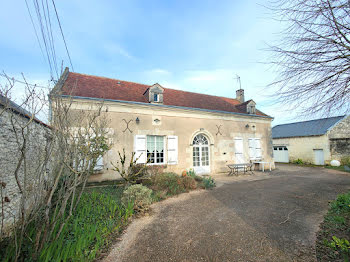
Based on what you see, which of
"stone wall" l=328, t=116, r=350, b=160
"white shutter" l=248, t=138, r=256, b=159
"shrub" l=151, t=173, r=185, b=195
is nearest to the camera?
"shrub" l=151, t=173, r=185, b=195

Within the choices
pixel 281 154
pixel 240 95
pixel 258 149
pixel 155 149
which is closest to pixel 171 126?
pixel 155 149

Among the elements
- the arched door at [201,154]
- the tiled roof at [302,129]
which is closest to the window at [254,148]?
the arched door at [201,154]

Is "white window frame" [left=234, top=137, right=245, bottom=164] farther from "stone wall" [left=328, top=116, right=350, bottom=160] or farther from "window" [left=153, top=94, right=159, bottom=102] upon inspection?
"stone wall" [left=328, top=116, right=350, bottom=160]

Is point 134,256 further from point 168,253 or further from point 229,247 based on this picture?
point 229,247

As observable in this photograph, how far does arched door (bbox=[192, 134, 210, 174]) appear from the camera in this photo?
939 centimetres

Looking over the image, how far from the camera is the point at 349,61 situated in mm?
2541

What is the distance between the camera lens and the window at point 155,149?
8303 mm

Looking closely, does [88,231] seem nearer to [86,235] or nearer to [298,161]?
[86,235]

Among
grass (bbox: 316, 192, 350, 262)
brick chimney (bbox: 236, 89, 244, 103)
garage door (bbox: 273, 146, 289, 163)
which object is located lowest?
grass (bbox: 316, 192, 350, 262)

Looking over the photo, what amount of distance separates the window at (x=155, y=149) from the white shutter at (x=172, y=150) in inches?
14.8

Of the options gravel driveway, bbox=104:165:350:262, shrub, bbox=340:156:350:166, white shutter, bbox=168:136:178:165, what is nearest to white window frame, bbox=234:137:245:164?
white shutter, bbox=168:136:178:165

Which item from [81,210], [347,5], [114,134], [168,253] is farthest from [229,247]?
[114,134]

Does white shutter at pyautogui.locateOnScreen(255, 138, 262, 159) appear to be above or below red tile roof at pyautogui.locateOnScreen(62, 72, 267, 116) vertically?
below

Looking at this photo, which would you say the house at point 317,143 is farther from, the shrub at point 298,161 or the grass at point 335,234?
the grass at point 335,234
